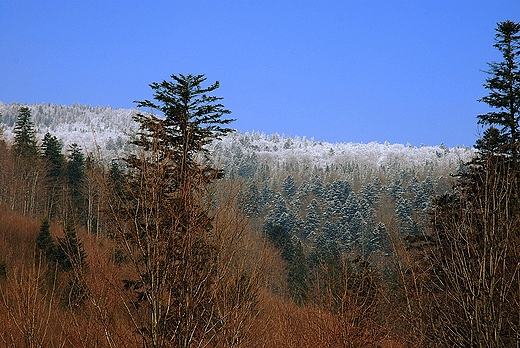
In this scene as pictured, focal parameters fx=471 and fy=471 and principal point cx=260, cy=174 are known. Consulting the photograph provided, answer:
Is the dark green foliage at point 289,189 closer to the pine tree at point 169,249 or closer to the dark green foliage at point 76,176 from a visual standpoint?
the dark green foliage at point 76,176

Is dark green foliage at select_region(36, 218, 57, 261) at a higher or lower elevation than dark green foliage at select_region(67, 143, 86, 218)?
lower

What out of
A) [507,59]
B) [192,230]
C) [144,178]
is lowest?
[192,230]

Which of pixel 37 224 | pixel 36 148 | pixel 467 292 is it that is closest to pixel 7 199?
pixel 36 148

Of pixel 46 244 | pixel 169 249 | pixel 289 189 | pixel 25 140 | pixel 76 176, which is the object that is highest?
pixel 25 140

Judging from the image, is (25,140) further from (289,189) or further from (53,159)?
(289,189)

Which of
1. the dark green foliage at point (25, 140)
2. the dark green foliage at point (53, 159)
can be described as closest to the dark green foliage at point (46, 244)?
the dark green foliage at point (53, 159)

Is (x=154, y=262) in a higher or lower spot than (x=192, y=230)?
lower

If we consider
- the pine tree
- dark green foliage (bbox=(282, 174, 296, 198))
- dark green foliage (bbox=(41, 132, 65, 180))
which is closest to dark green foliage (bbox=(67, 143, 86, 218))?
dark green foliage (bbox=(41, 132, 65, 180))

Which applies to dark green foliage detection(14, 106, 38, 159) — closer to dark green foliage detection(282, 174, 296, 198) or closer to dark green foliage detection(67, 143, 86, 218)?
dark green foliage detection(67, 143, 86, 218)

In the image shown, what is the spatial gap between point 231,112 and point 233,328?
10.2 metres

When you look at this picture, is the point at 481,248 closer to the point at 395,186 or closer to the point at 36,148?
the point at 36,148

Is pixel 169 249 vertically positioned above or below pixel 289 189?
below

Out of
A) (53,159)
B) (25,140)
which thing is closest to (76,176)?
(53,159)

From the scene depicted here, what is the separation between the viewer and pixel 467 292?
7434 mm
